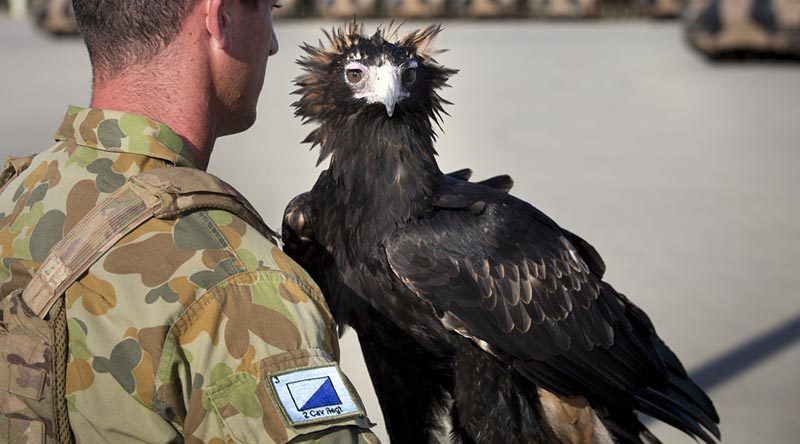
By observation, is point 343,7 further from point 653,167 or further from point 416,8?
point 653,167

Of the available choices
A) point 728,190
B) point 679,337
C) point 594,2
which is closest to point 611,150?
point 728,190

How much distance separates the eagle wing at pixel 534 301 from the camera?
3.19 m

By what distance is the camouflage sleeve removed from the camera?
176 centimetres

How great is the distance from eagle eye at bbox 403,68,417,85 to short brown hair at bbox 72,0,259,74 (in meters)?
1.14

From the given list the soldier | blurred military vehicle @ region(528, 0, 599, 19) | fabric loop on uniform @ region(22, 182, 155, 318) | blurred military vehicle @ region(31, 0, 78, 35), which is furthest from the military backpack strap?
blurred military vehicle @ region(528, 0, 599, 19)

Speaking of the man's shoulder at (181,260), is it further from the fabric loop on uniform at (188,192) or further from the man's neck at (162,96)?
the man's neck at (162,96)

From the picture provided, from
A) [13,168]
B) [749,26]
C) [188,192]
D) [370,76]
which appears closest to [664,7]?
[749,26]

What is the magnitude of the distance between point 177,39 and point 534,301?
5.62 feet

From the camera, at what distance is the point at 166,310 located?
1.82m

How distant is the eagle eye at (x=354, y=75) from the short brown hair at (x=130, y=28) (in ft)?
3.53

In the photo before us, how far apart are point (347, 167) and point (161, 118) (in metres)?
1.26

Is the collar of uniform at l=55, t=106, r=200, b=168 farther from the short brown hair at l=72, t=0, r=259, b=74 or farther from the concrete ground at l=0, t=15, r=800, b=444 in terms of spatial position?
the concrete ground at l=0, t=15, r=800, b=444

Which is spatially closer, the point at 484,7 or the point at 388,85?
the point at 388,85

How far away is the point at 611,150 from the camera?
1227 cm
